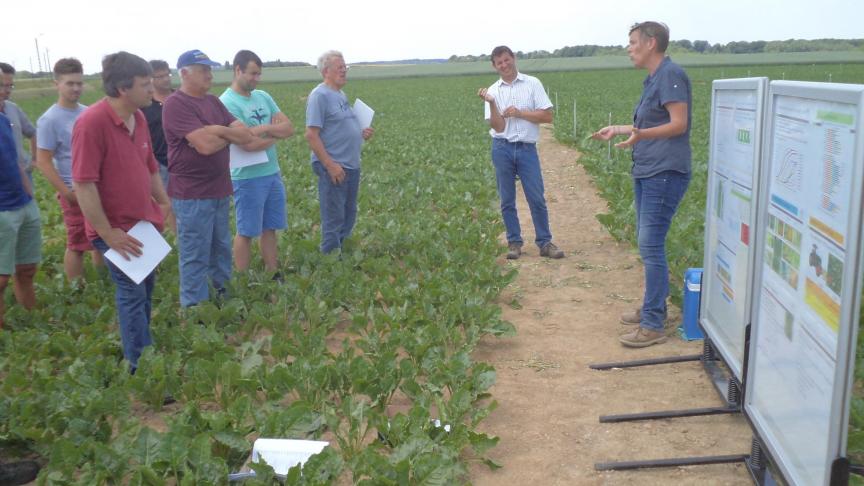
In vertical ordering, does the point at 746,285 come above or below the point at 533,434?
above

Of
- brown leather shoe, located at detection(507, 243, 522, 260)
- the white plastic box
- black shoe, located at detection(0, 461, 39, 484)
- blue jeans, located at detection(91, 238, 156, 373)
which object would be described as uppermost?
blue jeans, located at detection(91, 238, 156, 373)

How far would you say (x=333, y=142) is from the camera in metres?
7.08

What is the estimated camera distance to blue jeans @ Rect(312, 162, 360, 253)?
23.5ft

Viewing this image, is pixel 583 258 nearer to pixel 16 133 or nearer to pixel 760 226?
pixel 760 226

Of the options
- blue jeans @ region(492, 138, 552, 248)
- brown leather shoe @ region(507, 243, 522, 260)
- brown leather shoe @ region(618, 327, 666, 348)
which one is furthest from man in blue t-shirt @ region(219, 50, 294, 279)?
brown leather shoe @ region(618, 327, 666, 348)

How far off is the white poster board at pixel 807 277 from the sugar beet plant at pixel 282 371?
139 cm

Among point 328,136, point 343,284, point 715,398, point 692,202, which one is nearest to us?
point 715,398

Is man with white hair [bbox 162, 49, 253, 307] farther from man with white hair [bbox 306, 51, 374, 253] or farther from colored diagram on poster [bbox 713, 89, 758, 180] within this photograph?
colored diagram on poster [bbox 713, 89, 758, 180]

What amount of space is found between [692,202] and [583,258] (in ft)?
7.64

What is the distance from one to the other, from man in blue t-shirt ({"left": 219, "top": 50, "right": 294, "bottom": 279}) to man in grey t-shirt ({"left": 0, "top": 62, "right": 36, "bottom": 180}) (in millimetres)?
1548

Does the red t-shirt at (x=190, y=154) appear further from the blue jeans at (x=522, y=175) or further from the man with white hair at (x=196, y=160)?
the blue jeans at (x=522, y=175)

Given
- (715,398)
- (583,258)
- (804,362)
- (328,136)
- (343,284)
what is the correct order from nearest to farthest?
(804,362)
(715,398)
(343,284)
(328,136)
(583,258)

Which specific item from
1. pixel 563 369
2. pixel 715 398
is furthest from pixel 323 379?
pixel 715 398

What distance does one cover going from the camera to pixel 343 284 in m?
6.42
